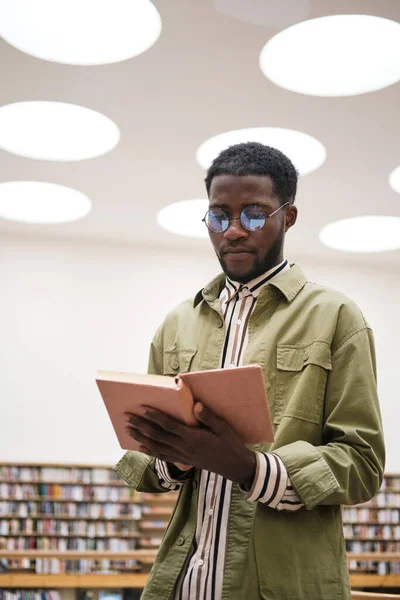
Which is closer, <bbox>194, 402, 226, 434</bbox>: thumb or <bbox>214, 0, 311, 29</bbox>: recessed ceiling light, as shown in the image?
<bbox>194, 402, 226, 434</bbox>: thumb

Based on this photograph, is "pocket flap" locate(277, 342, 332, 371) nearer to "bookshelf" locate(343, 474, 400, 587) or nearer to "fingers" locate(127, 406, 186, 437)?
"fingers" locate(127, 406, 186, 437)

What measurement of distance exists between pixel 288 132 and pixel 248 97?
90 cm

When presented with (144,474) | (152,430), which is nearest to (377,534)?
(144,474)

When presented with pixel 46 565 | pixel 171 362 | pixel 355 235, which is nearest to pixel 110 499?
pixel 46 565

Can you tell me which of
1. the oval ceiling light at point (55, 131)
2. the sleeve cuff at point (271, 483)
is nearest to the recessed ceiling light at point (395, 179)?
the oval ceiling light at point (55, 131)

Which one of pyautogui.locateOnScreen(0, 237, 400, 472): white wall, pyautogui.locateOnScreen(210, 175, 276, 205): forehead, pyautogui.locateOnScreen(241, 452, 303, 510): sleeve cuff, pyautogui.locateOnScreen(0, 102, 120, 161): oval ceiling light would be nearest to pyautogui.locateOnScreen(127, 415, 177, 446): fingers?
pyautogui.locateOnScreen(241, 452, 303, 510): sleeve cuff

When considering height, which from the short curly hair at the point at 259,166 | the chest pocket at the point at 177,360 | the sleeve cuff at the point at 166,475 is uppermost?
the short curly hair at the point at 259,166

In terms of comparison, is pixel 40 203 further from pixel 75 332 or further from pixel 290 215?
pixel 290 215

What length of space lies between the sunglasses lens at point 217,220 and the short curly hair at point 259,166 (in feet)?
0.34

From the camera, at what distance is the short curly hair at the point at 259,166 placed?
166 centimetres

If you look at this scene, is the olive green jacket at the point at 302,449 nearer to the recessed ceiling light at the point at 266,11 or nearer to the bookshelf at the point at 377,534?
the recessed ceiling light at the point at 266,11

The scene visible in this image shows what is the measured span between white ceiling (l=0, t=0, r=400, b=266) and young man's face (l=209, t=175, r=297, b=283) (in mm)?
2469

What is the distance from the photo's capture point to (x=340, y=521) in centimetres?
151

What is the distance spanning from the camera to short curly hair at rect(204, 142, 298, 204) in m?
1.66
